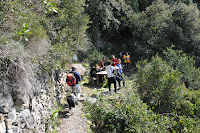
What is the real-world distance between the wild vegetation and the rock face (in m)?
0.23

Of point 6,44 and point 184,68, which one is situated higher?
point 6,44

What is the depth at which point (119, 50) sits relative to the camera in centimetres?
1762

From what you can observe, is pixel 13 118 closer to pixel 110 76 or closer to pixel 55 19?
pixel 110 76

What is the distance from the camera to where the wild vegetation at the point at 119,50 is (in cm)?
446

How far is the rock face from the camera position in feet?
10.8

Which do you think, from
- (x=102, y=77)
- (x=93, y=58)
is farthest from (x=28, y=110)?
(x=93, y=58)

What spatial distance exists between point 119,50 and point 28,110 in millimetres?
14359

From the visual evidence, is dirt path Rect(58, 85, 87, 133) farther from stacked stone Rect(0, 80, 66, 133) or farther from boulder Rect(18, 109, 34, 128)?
boulder Rect(18, 109, 34, 128)

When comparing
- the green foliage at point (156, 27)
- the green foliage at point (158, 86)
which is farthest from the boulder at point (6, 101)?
the green foliage at point (156, 27)

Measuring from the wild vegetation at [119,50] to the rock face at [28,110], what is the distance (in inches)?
9.0

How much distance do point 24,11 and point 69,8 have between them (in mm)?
4811

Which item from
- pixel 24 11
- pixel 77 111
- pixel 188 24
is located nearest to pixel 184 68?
pixel 188 24

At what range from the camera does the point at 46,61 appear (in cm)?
532

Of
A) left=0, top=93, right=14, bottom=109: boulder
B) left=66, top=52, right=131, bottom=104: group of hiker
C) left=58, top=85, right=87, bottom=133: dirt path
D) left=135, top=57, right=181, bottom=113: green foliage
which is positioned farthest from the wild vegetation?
left=66, top=52, right=131, bottom=104: group of hiker
